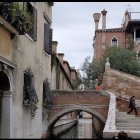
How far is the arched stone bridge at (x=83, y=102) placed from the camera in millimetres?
21219

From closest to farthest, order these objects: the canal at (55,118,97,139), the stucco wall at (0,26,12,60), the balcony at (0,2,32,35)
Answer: the stucco wall at (0,26,12,60) < the balcony at (0,2,32,35) < the canal at (55,118,97,139)

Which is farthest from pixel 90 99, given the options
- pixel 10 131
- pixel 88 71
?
pixel 88 71

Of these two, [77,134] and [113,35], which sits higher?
[113,35]

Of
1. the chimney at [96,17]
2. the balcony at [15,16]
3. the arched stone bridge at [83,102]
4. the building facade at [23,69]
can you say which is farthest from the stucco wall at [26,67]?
the chimney at [96,17]

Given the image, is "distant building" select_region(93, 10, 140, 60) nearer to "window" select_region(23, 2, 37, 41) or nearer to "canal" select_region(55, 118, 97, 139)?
"canal" select_region(55, 118, 97, 139)

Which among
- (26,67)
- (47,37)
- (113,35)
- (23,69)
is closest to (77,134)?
(113,35)

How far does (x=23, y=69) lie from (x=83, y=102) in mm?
9050

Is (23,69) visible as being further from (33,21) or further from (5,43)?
(5,43)

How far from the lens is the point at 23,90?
12.8 m

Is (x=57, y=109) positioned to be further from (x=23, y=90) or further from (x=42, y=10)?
(x=23, y=90)

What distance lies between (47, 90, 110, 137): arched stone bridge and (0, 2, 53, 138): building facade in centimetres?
380

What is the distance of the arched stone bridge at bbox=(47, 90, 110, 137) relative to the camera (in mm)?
21219

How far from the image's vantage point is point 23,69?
12.9 metres

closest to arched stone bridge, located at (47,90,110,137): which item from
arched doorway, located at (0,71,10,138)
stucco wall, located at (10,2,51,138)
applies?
stucco wall, located at (10,2,51,138)
